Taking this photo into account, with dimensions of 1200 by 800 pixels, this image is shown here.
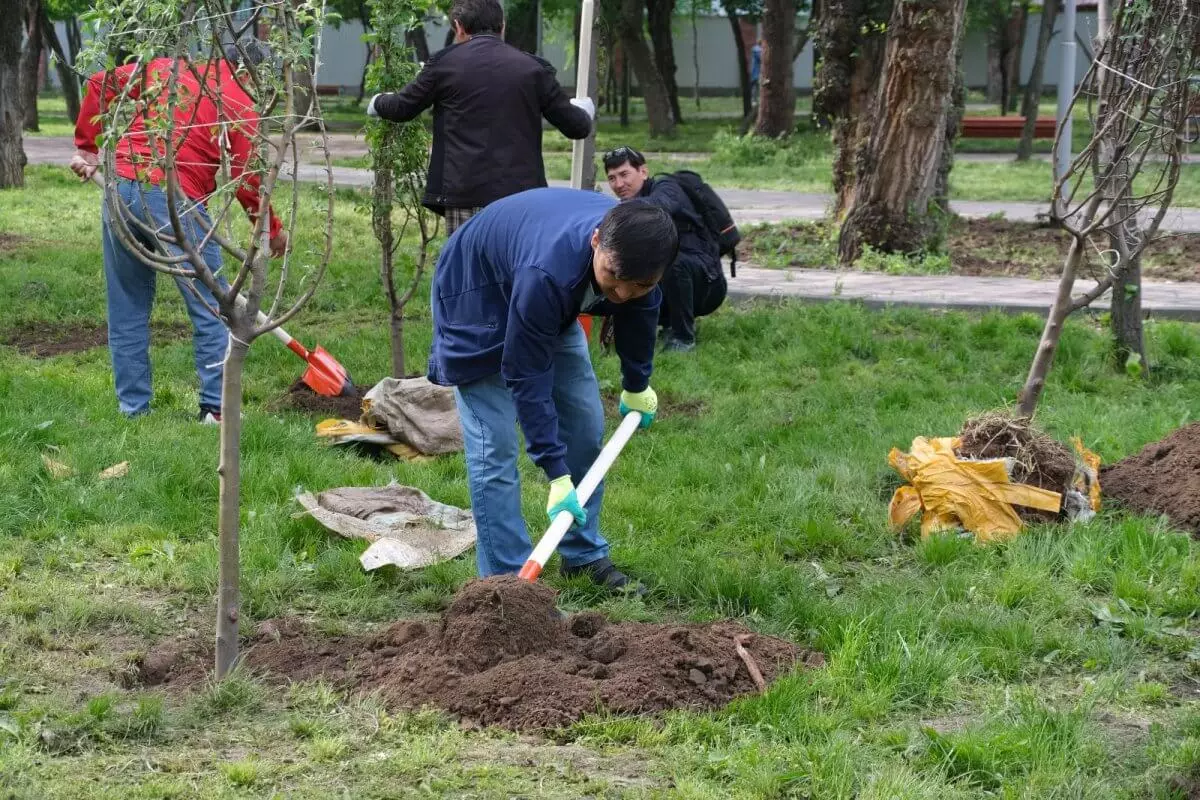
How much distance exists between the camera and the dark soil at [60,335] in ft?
25.8

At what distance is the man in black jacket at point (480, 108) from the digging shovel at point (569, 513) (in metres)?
1.94

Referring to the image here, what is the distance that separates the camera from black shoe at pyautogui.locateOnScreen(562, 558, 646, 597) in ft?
14.9

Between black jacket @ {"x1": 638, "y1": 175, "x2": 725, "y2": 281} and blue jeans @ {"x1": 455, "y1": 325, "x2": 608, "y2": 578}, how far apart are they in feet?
11.1

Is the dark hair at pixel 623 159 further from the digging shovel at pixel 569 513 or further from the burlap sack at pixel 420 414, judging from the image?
the digging shovel at pixel 569 513

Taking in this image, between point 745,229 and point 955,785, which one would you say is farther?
point 745,229

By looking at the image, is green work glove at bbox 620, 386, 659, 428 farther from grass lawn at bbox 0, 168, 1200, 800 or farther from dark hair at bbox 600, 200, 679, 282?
dark hair at bbox 600, 200, 679, 282

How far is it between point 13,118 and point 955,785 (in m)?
14.6

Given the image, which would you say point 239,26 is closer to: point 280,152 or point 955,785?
point 280,152

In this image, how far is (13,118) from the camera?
15.1 m

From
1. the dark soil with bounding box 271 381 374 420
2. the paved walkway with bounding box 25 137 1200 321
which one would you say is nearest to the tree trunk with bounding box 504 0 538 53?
the paved walkway with bounding box 25 137 1200 321

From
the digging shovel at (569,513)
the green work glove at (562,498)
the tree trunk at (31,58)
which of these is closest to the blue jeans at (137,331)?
the digging shovel at (569,513)

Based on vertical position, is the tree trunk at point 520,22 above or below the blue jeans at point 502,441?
above

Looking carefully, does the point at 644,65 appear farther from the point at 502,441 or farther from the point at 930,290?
the point at 502,441

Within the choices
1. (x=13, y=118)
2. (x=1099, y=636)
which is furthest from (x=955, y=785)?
(x=13, y=118)
